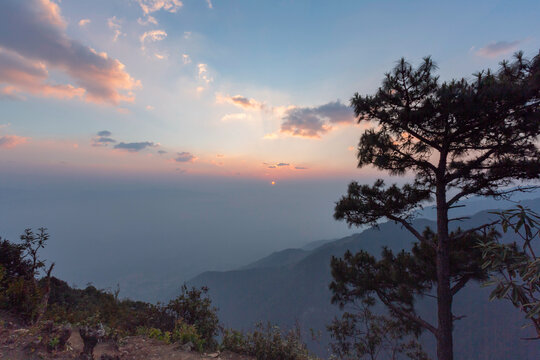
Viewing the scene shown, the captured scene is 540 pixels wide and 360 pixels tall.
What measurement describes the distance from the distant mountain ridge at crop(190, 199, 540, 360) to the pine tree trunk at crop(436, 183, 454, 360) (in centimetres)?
3154

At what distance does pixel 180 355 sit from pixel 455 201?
916 cm

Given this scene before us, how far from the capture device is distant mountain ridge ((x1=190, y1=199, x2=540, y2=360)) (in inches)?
2670

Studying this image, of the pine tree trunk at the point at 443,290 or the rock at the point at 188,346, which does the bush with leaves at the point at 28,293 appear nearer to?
the rock at the point at 188,346

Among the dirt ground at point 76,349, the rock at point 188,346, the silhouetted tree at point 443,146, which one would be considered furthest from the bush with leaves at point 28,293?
the silhouetted tree at point 443,146

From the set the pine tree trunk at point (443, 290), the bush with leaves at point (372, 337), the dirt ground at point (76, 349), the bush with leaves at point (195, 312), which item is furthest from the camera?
the bush with leaves at point (372, 337)

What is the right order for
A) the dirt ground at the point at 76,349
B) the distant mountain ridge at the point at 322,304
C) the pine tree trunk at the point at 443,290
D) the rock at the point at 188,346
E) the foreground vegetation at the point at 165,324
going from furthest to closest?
the distant mountain ridge at the point at 322,304, the pine tree trunk at the point at 443,290, the foreground vegetation at the point at 165,324, the rock at the point at 188,346, the dirt ground at the point at 76,349

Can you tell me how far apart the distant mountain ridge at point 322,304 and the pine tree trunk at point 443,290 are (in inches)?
1242

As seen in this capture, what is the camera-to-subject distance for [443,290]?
6973 millimetres

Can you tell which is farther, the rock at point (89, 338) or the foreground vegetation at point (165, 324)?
the foreground vegetation at point (165, 324)

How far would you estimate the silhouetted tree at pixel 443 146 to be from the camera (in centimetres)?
599

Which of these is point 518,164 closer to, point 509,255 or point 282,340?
point 509,255

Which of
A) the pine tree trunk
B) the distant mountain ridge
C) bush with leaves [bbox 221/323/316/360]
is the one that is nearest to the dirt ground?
bush with leaves [bbox 221/323/316/360]

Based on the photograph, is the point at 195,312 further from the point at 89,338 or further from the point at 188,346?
the point at 89,338

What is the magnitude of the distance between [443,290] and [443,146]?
4736 mm
